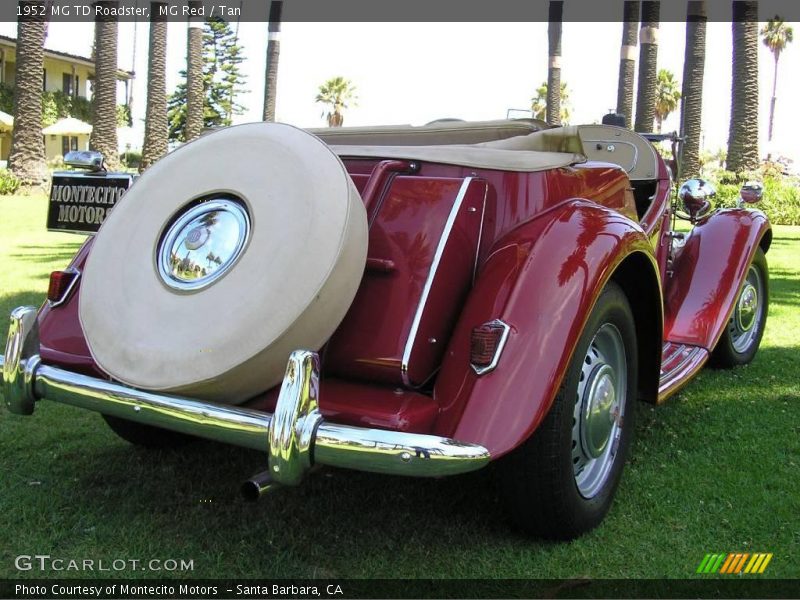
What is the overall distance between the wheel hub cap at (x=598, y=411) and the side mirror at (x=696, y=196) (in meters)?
2.41

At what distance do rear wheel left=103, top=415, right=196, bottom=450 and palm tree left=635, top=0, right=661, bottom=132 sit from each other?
15473mm

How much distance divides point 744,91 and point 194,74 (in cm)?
1469

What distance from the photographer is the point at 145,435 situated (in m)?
3.33

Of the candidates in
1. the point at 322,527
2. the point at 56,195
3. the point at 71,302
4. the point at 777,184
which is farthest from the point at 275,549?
the point at 777,184

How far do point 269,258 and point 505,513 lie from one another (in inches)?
43.4

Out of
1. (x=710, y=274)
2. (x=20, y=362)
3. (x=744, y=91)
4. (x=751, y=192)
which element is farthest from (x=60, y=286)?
(x=744, y=91)

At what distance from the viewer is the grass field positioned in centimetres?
245

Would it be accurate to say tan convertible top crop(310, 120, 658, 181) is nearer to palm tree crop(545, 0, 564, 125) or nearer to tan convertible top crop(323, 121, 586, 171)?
tan convertible top crop(323, 121, 586, 171)

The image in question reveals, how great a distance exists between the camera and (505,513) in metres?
2.52

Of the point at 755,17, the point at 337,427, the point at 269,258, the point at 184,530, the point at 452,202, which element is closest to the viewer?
the point at 337,427

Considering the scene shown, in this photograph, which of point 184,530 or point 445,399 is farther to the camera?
point 184,530

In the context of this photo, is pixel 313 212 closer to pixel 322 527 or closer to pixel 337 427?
pixel 337 427

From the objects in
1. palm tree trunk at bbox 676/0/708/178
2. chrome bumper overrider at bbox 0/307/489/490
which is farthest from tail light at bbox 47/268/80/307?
palm tree trunk at bbox 676/0/708/178

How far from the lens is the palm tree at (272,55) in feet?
68.4
